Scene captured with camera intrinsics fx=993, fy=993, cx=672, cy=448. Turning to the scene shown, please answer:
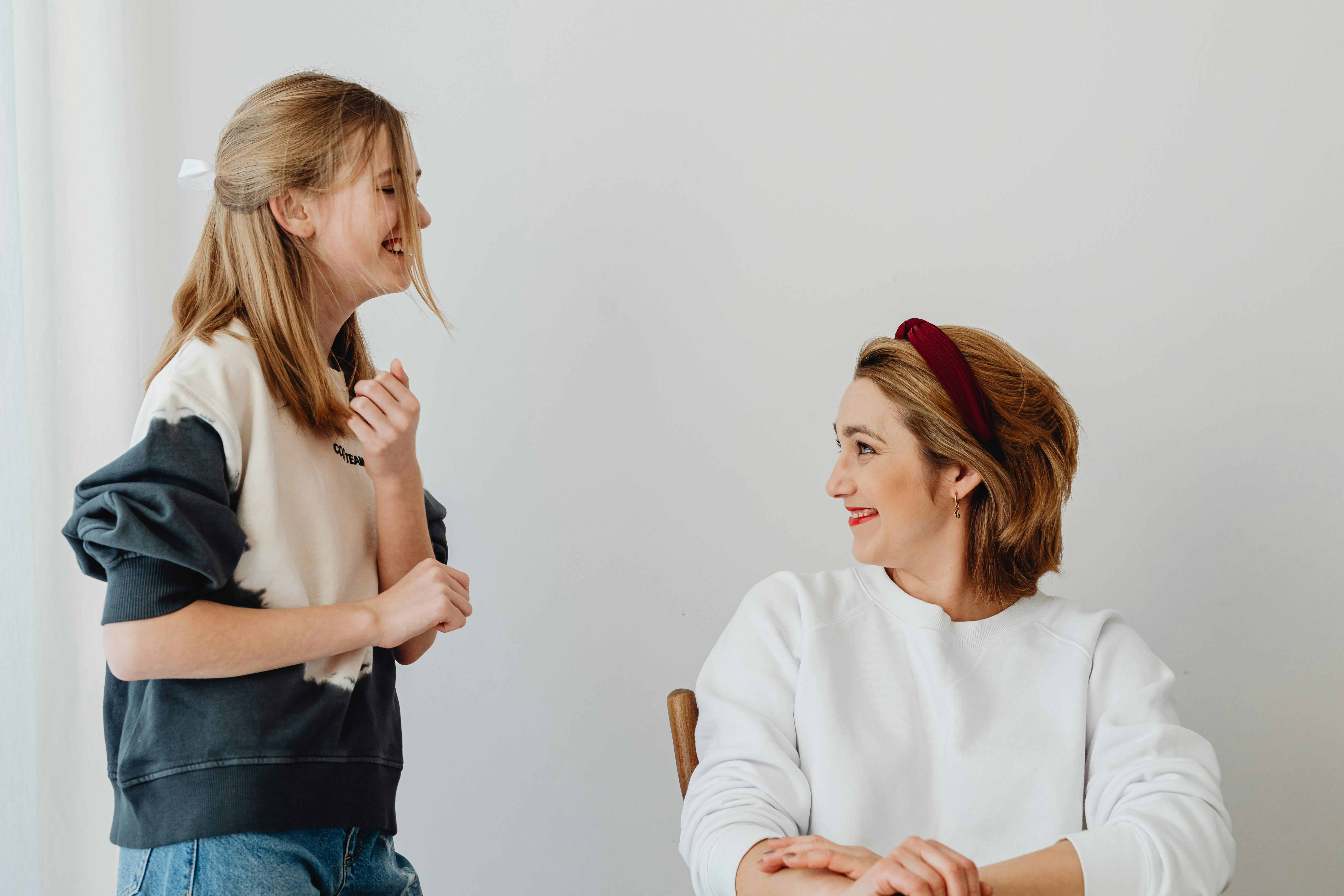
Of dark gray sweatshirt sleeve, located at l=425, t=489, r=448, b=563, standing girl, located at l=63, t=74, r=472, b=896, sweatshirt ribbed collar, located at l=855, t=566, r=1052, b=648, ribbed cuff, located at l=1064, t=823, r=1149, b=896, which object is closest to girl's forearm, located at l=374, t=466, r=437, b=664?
standing girl, located at l=63, t=74, r=472, b=896

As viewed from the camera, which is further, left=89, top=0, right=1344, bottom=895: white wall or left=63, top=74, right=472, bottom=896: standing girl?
left=89, top=0, right=1344, bottom=895: white wall

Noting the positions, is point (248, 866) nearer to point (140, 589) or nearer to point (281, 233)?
point (140, 589)

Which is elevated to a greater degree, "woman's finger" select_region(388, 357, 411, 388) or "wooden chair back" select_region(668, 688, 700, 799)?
"woman's finger" select_region(388, 357, 411, 388)

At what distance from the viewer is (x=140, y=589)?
0.90 meters

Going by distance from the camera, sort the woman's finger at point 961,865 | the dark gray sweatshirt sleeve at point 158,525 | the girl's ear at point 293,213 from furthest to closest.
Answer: the girl's ear at point 293,213 → the woman's finger at point 961,865 → the dark gray sweatshirt sleeve at point 158,525

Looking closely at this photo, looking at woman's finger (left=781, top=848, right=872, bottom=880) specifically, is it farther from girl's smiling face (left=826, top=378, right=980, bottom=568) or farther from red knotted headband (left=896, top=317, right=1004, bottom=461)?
red knotted headband (left=896, top=317, right=1004, bottom=461)

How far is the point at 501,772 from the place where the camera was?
1664 millimetres

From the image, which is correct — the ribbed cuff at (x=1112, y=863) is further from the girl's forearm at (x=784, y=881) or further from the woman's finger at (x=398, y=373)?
the woman's finger at (x=398, y=373)

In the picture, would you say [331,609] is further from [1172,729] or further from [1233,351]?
[1233,351]

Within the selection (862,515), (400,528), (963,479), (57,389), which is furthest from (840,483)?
(57,389)

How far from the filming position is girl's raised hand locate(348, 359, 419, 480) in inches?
42.6

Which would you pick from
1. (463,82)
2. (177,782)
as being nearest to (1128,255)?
(463,82)

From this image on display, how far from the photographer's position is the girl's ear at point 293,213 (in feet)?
3.60

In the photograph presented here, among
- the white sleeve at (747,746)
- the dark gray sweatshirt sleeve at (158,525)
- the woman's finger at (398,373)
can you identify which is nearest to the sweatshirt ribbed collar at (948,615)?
the white sleeve at (747,746)
